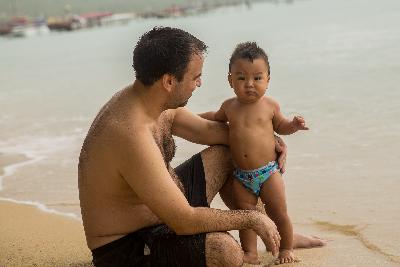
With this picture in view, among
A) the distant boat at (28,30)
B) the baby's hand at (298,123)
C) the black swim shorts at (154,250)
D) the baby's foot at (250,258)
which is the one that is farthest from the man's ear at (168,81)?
the distant boat at (28,30)

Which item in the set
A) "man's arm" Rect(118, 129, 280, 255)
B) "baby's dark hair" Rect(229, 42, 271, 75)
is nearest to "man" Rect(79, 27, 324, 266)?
"man's arm" Rect(118, 129, 280, 255)

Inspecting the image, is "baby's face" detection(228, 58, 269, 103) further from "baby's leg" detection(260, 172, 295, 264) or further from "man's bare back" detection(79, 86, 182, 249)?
"man's bare back" detection(79, 86, 182, 249)

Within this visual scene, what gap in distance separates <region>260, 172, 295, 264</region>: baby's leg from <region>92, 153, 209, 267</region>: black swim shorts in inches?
30.9

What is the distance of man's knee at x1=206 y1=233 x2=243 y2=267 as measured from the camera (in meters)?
2.98

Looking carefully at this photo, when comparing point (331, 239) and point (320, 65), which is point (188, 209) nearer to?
point (331, 239)

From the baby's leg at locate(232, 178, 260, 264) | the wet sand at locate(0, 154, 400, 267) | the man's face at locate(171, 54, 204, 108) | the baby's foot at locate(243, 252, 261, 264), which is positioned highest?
the man's face at locate(171, 54, 204, 108)

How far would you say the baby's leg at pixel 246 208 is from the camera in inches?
143

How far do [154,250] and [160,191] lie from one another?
1.46ft

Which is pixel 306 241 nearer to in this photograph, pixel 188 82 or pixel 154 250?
pixel 154 250

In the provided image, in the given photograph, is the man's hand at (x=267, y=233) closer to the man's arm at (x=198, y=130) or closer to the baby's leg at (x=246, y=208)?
the baby's leg at (x=246, y=208)

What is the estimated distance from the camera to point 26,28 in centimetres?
8075

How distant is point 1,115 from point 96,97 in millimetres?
2622

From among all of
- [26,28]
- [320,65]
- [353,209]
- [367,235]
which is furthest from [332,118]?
[26,28]

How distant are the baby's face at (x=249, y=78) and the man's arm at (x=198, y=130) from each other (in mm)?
277
